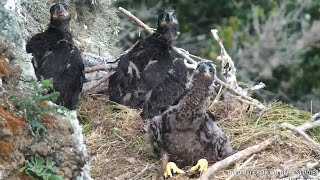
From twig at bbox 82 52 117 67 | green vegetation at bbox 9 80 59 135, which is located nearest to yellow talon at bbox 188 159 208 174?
green vegetation at bbox 9 80 59 135

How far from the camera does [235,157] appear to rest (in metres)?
6.17

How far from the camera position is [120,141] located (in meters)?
6.80

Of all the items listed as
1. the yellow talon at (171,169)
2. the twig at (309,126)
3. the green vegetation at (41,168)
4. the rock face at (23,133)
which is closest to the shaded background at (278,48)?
the twig at (309,126)

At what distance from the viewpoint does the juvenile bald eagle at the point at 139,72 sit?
7.67 metres

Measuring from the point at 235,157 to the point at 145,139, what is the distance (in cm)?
90

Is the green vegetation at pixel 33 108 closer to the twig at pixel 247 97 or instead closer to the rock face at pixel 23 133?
the rock face at pixel 23 133

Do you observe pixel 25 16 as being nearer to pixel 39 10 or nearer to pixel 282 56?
pixel 39 10

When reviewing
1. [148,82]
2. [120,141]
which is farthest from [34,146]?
[148,82]

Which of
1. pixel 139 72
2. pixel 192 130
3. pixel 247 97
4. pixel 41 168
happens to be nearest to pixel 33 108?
pixel 41 168

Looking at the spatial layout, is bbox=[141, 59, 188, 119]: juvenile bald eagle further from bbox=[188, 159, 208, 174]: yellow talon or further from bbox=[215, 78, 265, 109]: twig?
bbox=[188, 159, 208, 174]: yellow talon

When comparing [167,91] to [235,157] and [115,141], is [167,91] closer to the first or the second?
[115,141]

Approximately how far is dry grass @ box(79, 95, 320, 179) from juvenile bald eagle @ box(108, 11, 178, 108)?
158 millimetres

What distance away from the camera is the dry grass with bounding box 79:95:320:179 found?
619 centimetres

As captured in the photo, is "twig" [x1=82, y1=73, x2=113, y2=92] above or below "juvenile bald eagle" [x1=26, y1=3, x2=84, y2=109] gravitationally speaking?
below
